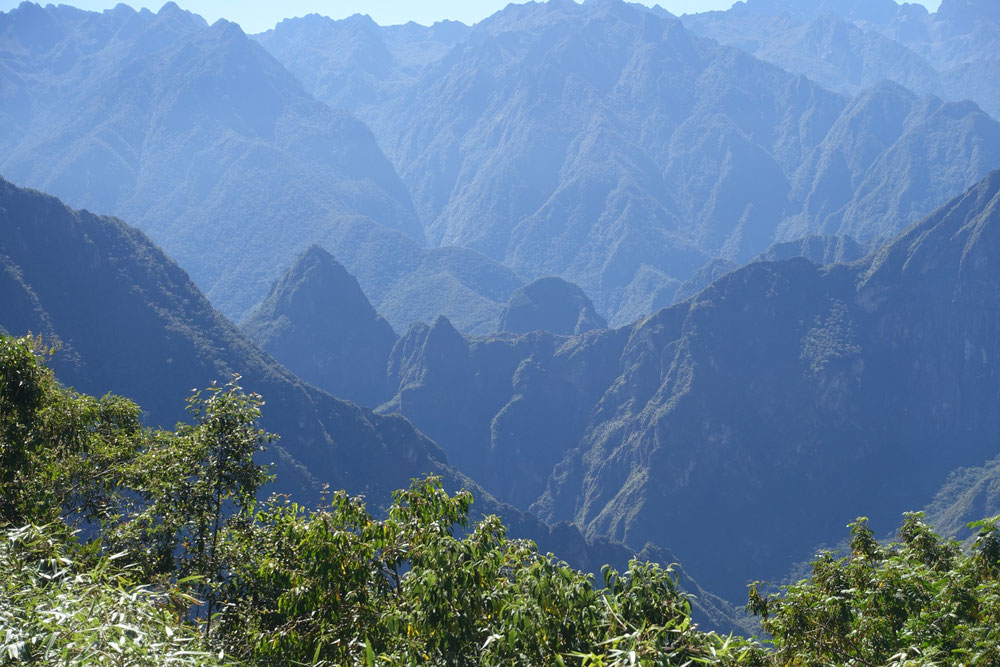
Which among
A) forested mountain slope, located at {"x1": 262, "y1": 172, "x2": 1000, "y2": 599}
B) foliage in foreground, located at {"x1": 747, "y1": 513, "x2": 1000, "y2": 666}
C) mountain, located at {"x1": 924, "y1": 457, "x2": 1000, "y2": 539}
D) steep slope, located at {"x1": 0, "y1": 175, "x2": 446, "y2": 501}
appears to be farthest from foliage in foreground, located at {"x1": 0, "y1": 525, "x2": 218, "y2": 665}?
forested mountain slope, located at {"x1": 262, "y1": 172, "x2": 1000, "y2": 599}

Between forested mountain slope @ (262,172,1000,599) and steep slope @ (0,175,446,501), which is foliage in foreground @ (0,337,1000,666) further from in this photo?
forested mountain slope @ (262,172,1000,599)

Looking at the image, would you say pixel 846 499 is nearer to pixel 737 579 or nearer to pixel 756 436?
pixel 756 436

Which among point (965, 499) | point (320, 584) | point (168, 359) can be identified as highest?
point (965, 499)

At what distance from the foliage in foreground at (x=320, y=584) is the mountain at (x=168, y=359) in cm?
9868

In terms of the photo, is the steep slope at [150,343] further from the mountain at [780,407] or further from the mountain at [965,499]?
the mountain at [965,499]

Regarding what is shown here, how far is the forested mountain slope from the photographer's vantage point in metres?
158

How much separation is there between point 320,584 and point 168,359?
124709 mm

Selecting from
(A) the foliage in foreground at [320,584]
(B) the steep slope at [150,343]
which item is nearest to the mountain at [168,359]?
(B) the steep slope at [150,343]

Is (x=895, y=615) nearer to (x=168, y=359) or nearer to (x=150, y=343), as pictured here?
(x=168, y=359)

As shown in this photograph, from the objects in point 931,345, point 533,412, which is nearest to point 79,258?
point 533,412

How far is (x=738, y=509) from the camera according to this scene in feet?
522

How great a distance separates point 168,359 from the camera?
126 metres

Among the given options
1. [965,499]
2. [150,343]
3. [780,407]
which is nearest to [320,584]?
[150,343]

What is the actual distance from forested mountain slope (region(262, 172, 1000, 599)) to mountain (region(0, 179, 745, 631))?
118 feet
